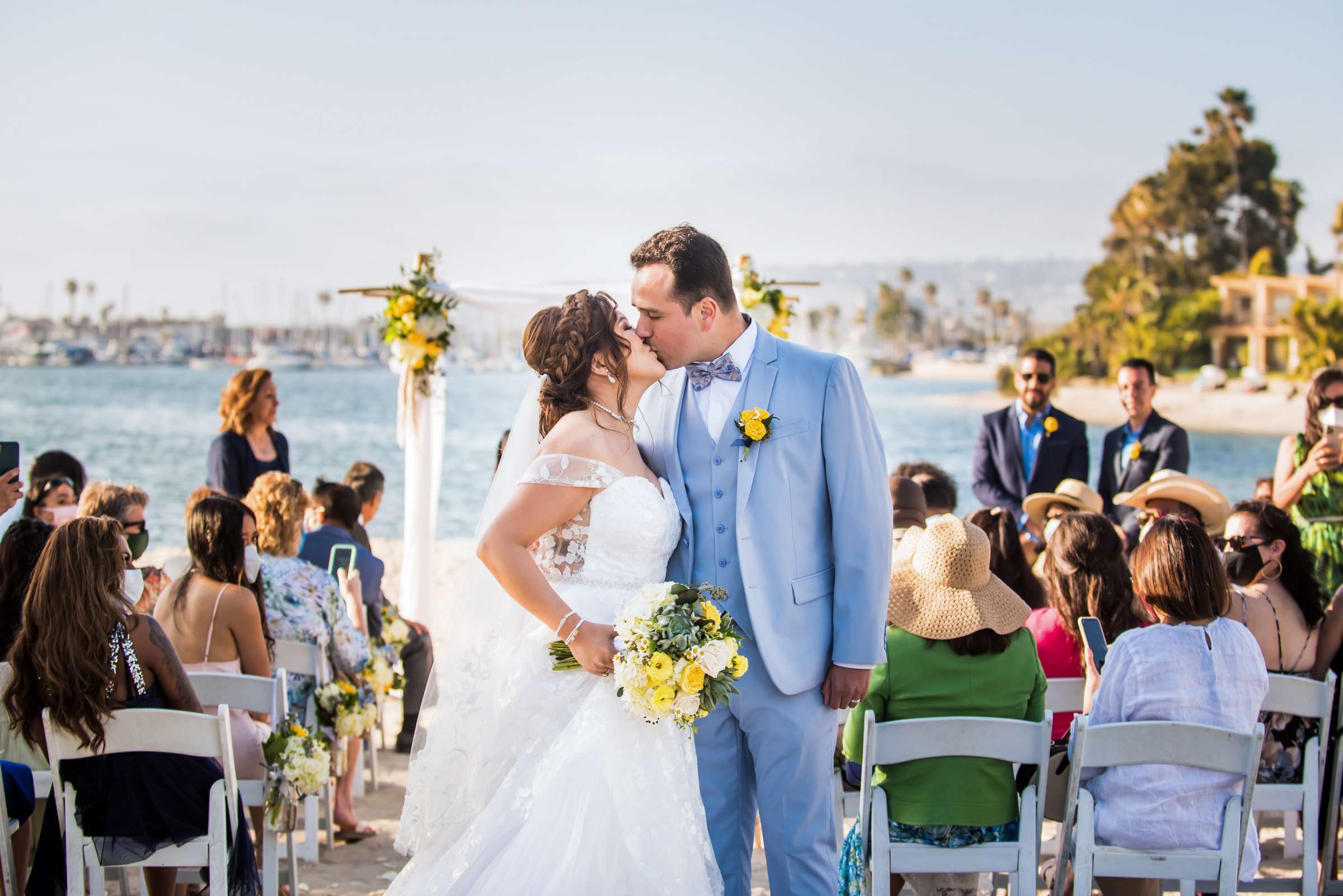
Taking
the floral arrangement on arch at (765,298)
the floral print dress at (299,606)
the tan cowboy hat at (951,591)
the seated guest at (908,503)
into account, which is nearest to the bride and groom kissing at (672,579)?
the tan cowboy hat at (951,591)

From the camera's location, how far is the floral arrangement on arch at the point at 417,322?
7906mm

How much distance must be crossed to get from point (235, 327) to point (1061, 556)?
124050 millimetres

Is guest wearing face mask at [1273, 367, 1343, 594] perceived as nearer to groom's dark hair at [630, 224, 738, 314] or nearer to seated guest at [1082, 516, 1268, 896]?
seated guest at [1082, 516, 1268, 896]

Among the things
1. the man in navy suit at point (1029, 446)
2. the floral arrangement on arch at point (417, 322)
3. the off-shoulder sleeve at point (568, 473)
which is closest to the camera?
the off-shoulder sleeve at point (568, 473)

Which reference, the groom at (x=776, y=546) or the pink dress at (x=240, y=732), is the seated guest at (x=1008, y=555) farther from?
the pink dress at (x=240, y=732)

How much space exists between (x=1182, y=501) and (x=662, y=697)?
383cm

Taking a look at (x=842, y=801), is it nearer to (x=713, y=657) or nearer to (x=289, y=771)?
(x=713, y=657)

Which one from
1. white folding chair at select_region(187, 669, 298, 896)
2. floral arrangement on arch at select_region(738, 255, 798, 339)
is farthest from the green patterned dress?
white folding chair at select_region(187, 669, 298, 896)

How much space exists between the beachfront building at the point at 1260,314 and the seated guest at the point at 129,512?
67354 mm

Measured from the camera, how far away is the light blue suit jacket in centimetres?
305

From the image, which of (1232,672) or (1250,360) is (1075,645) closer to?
(1232,672)

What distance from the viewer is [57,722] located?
10.9 feet

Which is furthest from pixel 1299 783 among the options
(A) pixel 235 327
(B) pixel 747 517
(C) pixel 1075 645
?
(A) pixel 235 327

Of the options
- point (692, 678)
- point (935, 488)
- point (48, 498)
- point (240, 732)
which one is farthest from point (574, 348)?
point (48, 498)
